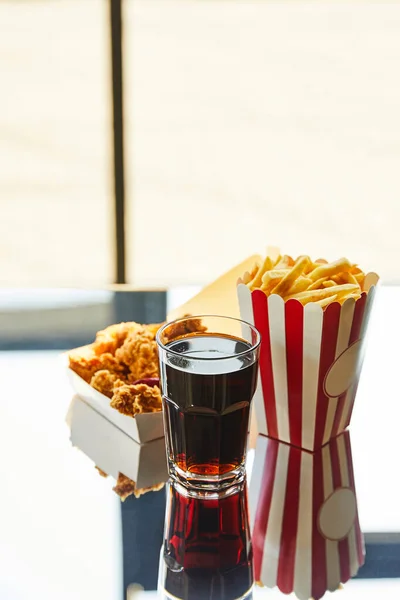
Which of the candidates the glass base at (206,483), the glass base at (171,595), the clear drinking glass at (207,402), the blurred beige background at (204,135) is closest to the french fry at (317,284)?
the clear drinking glass at (207,402)

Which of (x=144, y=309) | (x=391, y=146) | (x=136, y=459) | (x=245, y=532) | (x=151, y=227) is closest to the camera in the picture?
(x=245, y=532)

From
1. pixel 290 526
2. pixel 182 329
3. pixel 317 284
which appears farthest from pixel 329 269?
pixel 290 526

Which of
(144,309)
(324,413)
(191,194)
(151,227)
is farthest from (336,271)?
(191,194)

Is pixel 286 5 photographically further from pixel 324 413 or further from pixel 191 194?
pixel 324 413

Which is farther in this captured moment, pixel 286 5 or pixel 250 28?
pixel 286 5

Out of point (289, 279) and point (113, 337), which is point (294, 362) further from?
point (113, 337)

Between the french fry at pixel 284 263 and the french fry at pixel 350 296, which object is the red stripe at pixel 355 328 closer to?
the french fry at pixel 350 296
